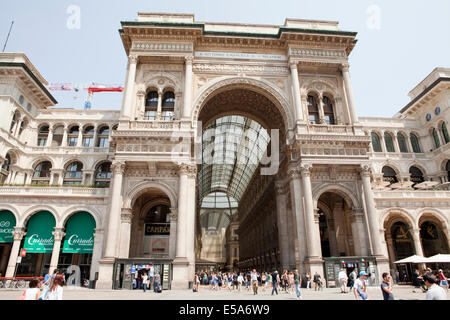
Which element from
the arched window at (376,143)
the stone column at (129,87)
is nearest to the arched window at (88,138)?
the stone column at (129,87)

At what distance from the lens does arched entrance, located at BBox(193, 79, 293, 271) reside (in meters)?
31.0

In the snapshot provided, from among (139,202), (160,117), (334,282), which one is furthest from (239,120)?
(334,282)

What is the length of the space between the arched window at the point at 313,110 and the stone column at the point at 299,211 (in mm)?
6599

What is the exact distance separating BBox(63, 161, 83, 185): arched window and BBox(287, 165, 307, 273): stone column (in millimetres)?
25263

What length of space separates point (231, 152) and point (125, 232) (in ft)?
118

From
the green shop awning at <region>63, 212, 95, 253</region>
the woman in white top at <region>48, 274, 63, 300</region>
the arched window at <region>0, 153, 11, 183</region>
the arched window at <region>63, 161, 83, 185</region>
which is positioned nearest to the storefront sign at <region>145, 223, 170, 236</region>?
the green shop awning at <region>63, 212, 95, 253</region>

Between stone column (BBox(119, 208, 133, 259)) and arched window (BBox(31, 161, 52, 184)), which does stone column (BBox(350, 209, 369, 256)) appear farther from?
arched window (BBox(31, 161, 52, 184))

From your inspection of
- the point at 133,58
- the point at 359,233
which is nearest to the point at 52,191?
the point at 133,58

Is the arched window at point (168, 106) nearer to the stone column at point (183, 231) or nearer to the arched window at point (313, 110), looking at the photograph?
the stone column at point (183, 231)

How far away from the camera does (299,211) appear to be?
84.8ft

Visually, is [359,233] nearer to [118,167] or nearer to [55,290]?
[118,167]

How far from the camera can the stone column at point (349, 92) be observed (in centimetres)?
2886

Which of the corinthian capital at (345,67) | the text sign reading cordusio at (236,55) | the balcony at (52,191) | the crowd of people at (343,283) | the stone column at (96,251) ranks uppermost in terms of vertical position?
the text sign reading cordusio at (236,55)
